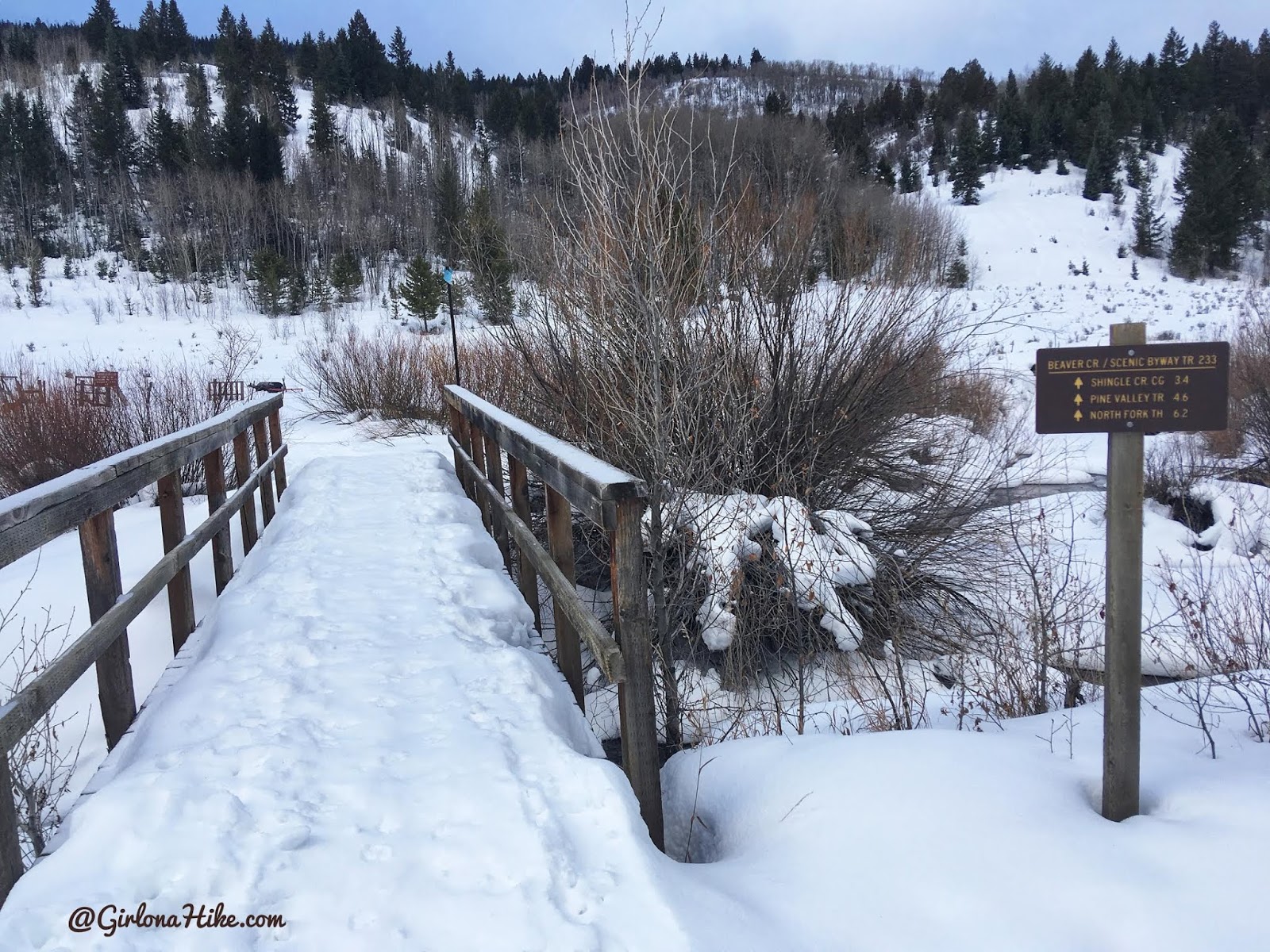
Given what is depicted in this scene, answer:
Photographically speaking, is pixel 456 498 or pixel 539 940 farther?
pixel 456 498

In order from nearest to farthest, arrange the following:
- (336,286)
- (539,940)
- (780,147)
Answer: (539,940) → (780,147) → (336,286)

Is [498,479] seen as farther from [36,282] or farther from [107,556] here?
[36,282]

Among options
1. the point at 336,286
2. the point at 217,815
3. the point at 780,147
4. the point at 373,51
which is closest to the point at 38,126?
the point at 336,286

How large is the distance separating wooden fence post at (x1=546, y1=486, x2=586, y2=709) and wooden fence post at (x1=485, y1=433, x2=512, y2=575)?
179 cm

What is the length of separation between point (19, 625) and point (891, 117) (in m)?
79.0

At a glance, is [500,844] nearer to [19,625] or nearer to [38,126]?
[19,625]

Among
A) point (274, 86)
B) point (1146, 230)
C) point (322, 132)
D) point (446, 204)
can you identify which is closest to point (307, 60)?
point (274, 86)

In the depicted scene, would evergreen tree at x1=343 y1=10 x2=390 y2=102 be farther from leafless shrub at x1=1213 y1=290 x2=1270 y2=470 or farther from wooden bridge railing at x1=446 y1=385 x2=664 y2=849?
wooden bridge railing at x1=446 y1=385 x2=664 y2=849

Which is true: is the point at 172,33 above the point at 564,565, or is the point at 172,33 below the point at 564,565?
above

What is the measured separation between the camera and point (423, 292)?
3084cm

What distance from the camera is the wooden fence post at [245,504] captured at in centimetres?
584

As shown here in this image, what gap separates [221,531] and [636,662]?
3371mm

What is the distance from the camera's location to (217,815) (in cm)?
216

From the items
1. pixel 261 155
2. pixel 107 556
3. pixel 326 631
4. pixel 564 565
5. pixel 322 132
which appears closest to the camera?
pixel 107 556
